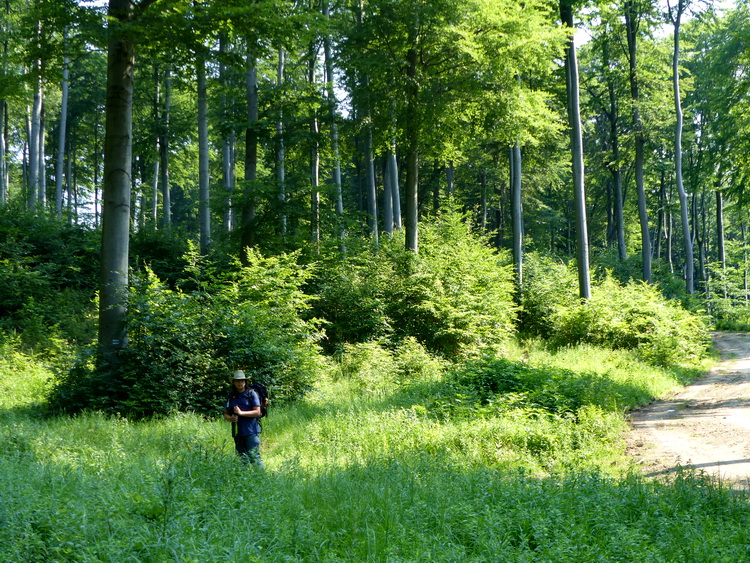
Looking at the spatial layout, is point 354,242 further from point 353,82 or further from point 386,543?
point 386,543

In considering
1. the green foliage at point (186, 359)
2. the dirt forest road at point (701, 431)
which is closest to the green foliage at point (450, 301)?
the green foliage at point (186, 359)

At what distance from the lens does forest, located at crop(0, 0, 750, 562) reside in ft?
16.6

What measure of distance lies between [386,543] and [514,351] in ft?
48.0

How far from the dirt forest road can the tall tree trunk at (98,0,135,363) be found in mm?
9193

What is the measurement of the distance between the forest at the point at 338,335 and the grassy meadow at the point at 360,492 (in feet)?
0.12

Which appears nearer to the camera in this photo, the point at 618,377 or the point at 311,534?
the point at 311,534

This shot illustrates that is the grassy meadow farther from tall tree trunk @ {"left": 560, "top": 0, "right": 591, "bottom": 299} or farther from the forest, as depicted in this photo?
tall tree trunk @ {"left": 560, "top": 0, "right": 591, "bottom": 299}

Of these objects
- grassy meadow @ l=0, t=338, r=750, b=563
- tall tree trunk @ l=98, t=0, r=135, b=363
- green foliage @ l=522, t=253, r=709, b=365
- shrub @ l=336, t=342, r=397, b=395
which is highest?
tall tree trunk @ l=98, t=0, r=135, b=363

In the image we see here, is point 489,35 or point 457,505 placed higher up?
point 489,35

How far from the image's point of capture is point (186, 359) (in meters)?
11.0

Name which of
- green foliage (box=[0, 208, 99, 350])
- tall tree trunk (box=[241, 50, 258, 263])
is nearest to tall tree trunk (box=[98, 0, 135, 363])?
green foliage (box=[0, 208, 99, 350])

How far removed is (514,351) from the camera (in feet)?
61.4

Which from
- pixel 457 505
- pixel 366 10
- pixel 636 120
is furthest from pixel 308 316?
pixel 636 120

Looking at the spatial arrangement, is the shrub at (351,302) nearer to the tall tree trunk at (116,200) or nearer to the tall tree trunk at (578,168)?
the tall tree trunk at (116,200)
